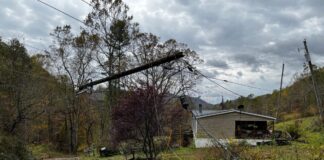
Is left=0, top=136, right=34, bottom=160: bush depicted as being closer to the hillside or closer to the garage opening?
the garage opening

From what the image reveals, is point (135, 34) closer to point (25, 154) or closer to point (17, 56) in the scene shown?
point (17, 56)

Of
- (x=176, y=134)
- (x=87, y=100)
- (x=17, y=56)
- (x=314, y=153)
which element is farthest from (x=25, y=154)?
(x=87, y=100)

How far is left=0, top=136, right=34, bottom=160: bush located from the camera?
15280 millimetres

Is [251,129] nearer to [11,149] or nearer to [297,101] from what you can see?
[11,149]

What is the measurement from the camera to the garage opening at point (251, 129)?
3183cm

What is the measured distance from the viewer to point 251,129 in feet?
109

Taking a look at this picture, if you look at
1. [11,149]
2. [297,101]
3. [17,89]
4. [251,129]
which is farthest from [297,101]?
[11,149]

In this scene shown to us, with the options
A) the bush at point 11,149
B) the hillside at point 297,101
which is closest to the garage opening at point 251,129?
the hillside at point 297,101

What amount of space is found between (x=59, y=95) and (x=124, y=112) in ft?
64.4

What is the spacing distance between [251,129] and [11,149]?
2286cm

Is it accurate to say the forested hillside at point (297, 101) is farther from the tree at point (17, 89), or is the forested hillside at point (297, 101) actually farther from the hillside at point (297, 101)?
the tree at point (17, 89)

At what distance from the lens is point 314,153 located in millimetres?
12047

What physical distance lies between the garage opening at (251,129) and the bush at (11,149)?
20.1m

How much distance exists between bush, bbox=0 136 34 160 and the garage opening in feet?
66.0
